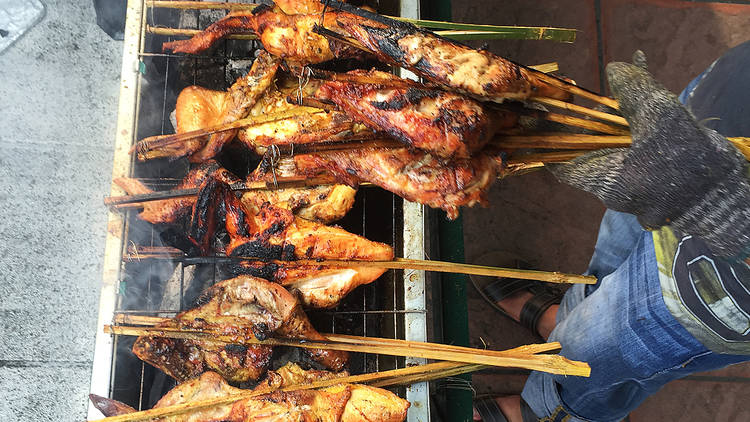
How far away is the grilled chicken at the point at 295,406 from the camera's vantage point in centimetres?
204

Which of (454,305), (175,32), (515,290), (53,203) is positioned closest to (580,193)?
(515,290)

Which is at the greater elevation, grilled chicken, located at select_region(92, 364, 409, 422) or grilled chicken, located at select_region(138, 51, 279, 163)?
grilled chicken, located at select_region(138, 51, 279, 163)

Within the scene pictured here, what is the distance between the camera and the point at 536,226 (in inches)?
155

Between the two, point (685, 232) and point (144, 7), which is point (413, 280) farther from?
point (144, 7)

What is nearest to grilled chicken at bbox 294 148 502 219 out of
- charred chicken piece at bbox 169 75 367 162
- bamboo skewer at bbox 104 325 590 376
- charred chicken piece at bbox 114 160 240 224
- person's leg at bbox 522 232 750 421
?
charred chicken piece at bbox 169 75 367 162

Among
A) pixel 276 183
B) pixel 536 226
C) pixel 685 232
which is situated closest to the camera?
pixel 685 232

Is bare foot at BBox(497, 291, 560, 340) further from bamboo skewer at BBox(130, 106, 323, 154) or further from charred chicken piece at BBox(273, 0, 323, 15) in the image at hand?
charred chicken piece at BBox(273, 0, 323, 15)

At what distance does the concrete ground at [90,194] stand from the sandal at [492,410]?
0.20 meters

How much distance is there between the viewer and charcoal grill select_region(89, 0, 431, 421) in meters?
2.38

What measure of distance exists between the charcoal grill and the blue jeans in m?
0.95

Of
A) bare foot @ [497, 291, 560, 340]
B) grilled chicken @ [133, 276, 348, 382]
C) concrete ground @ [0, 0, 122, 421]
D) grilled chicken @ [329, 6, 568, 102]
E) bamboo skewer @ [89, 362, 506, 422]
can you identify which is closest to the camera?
grilled chicken @ [329, 6, 568, 102]

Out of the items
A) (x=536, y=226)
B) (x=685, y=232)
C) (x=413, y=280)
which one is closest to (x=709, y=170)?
(x=685, y=232)

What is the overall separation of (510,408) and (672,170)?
8.46 feet

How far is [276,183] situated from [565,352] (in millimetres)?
1932
